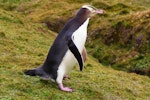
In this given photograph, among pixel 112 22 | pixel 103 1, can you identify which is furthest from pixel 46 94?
pixel 103 1

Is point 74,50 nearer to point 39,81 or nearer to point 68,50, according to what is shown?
point 68,50

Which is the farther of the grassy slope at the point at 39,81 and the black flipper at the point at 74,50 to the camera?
the grassy slope at the point at 39,81

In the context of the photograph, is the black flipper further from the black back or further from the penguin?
the black back

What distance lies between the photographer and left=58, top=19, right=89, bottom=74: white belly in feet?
37.7

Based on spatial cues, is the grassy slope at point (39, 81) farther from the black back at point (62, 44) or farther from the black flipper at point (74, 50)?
the black flipper at point (74, 50)

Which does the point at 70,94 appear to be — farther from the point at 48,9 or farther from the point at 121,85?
the point at 48,9

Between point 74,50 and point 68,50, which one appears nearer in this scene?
point 74,50

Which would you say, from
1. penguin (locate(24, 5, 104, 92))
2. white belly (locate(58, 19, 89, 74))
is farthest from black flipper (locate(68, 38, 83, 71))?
white belly (locate(58, 19, 89, 74))

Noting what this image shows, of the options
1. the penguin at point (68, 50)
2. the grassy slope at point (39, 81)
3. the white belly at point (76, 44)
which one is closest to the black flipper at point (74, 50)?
the penguin at point (68, 50)

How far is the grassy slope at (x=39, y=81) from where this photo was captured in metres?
11.7

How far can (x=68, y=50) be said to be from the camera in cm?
1167

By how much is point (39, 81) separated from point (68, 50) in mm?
1547

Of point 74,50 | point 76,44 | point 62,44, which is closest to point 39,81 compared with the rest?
point 62,44

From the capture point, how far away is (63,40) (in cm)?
1178
